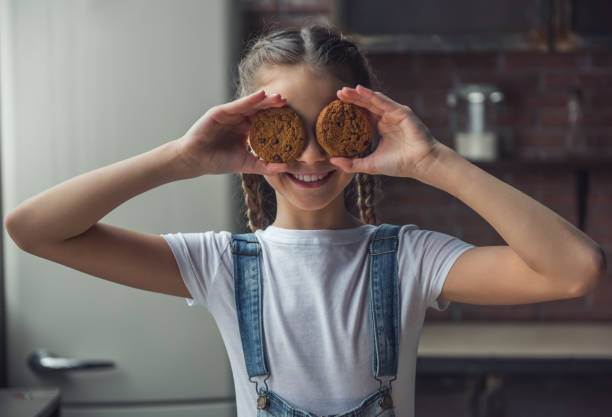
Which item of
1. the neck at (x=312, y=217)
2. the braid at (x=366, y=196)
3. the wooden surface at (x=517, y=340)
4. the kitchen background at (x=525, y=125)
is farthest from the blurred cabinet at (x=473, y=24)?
the neck at (x=312, y=217)

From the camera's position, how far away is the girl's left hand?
3.23 feet

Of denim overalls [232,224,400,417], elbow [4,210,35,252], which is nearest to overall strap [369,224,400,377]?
denim overalls [232,224,400,417]

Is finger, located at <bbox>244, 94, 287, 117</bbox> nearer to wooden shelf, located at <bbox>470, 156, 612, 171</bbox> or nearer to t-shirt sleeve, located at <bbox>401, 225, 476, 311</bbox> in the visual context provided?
t-shirt sleeve, located at <bbox>401, 225, 476, 311</bbox>

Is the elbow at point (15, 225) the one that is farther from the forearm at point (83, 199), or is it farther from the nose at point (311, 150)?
the nose at point (311, 150)

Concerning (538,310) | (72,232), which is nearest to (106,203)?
(72,232)

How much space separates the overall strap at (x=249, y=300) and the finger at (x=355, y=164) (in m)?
0.21

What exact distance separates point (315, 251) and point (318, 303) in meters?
0.09

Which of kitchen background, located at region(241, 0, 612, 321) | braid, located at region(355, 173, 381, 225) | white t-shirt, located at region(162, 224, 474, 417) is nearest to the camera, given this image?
white t-shirt, located at region(162, 224, 474, 417)

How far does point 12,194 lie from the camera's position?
187cm

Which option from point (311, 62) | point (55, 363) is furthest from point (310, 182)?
point (55, 363)

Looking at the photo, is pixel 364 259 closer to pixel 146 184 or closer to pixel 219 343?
pixel 146 184

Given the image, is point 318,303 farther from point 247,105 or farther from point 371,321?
point 247,105

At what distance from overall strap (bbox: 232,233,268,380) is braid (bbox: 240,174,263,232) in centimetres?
16

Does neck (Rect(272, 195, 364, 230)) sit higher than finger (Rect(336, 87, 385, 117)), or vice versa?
finger (Rect(336, 87, 385, 117))
